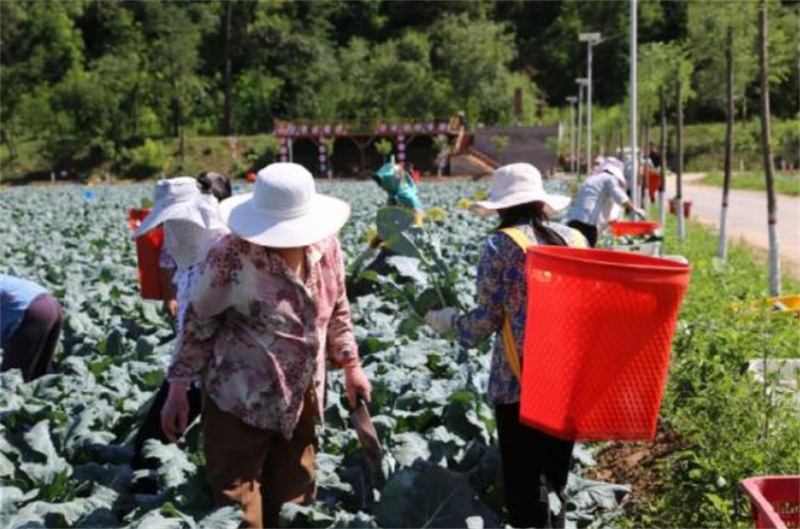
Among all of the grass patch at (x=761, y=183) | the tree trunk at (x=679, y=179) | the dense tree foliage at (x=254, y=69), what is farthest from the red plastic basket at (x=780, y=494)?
the dense tree foliage at (x=254, y=69)

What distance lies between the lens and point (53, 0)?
3123 inches

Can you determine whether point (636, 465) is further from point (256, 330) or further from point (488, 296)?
point (256, 330)

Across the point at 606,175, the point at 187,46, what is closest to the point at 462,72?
the point at 187,46

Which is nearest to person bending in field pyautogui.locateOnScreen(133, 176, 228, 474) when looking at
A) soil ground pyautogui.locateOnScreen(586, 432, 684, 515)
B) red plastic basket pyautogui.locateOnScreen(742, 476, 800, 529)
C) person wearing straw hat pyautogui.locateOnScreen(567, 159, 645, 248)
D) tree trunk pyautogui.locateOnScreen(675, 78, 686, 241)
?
soil ground pyautogui.locateOnScreen(586, 432, 684, 515)

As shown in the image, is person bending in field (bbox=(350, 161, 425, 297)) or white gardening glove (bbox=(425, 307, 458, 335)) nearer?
white gardening glove (bbox=(425, 307, 458, 335))

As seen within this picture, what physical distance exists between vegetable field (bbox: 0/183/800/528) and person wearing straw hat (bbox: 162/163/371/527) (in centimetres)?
25

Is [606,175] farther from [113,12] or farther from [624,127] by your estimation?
[113,12]

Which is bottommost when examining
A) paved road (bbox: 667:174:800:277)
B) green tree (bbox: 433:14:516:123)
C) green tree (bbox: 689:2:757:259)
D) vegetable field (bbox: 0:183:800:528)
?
paved road (bbox: 667:174:800:277)

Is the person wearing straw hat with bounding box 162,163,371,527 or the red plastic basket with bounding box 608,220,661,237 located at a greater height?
the person wearing straw hat with bounding box 162,163,371,527

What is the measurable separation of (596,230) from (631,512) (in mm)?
5481

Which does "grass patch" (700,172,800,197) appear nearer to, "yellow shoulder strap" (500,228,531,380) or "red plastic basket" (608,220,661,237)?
"red plastic basket" (608,220,661,237)

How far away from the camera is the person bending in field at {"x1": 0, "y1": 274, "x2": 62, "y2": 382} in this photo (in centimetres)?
560

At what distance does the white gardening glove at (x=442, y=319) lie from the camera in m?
4.20

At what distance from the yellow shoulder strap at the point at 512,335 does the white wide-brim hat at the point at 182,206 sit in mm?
1448
